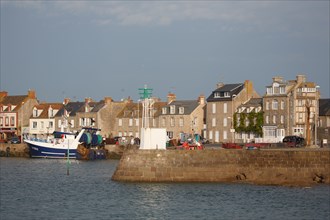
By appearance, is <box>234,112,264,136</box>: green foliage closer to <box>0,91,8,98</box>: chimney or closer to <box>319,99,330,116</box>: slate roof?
<box>319,99,330,116</box>: slate roof

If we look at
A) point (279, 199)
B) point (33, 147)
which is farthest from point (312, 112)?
point (279, 199)

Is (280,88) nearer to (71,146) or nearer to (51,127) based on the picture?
(71,146)

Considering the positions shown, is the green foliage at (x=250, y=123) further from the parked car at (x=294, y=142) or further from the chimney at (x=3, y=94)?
the chimney at (x=3, y=94)

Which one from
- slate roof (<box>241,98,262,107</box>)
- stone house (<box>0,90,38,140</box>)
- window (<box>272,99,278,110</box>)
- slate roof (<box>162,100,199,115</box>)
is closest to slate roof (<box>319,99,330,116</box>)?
window (<box>272,99,278,110</box>)

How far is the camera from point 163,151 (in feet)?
160

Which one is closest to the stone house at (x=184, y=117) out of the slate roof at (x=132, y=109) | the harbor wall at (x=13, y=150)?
the slate roof at (x=132, y=109)

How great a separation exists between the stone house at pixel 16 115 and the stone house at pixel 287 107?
41399mm

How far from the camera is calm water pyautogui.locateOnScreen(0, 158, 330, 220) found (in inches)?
1531

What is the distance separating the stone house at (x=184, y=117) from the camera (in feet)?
342

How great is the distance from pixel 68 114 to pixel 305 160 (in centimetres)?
7146

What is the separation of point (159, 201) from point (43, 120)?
77023mm

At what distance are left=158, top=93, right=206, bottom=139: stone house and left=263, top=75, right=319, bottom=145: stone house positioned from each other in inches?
520

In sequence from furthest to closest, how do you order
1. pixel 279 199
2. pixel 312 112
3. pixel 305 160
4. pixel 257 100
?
pixel 257 100 → pixel 312 112 → pixel 305 160 → pixel 279 199

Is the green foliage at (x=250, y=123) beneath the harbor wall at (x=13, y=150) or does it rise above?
above
